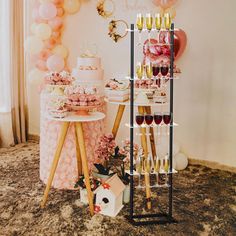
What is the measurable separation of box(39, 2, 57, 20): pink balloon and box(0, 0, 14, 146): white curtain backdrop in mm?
500

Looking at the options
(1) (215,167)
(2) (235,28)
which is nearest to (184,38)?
(2) (235,28)

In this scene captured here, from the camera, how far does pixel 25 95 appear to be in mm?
5055

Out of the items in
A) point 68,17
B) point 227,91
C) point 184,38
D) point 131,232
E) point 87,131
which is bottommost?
point 131,232

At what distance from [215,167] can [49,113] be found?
6.19 feet

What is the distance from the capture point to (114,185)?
10.0ft

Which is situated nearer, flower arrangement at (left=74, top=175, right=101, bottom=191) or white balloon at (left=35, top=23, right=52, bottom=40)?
flower arrangement at (left=74, top=175, right=101, bottom=191)

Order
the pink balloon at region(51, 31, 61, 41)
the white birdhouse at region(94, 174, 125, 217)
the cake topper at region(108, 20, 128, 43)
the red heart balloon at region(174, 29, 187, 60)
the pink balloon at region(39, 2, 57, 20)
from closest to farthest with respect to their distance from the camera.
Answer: the white birdhouse at region(94, 174, 125, 217), the red heart balloon at region(174, 29, 187, 60), the pink balloon at region(39, 2, 57, 20), the cake topper at region(108, 20, 128, 43), the pink balloon at region(51, 31, 61, 41)

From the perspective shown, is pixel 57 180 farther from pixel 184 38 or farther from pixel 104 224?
pixel 184 38

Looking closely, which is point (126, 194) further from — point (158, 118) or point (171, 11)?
point (171, 11)

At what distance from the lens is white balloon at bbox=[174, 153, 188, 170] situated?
4047 millimetres

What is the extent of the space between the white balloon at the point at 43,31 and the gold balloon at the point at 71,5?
0.30 metres

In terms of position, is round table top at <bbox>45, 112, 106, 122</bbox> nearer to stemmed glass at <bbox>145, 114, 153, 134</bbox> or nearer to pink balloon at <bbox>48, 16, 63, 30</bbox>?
stemmed glass at <bbox>145, 114, 153, 134</bbox>

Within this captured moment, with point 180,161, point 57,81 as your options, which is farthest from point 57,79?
point 180,161

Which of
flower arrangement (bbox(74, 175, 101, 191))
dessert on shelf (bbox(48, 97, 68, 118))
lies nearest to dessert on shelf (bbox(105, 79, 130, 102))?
dessert on shelf (bbox(48, 97, 68, 118))
